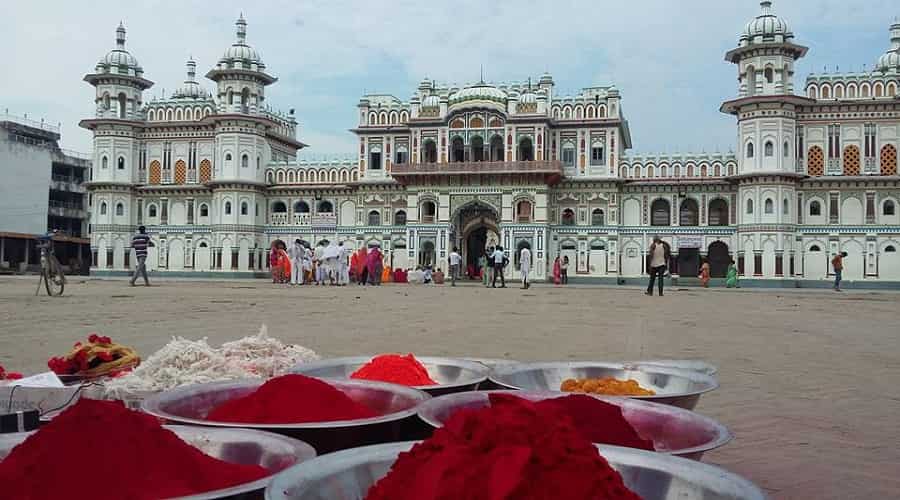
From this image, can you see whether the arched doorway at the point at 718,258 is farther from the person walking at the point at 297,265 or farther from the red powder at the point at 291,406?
the red powder at the point at 291,406

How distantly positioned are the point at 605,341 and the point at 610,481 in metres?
5.40

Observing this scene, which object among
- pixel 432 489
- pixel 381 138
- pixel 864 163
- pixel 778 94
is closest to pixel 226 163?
pixel 381 138

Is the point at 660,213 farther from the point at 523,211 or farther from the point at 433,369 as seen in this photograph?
the point at 433,369

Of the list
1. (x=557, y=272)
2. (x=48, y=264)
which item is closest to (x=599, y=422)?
(x=48, y=264)

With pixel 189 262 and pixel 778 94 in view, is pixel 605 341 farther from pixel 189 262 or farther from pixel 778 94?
pixel 189 262

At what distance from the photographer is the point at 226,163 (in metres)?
34.0

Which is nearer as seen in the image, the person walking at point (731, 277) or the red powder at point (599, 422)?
the red powder at point (599, 422)

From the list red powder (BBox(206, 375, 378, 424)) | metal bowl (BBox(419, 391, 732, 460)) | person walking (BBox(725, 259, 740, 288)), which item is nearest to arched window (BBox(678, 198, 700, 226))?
person walking (BBox(725, 259, 740, 288))

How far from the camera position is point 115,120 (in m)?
34.7

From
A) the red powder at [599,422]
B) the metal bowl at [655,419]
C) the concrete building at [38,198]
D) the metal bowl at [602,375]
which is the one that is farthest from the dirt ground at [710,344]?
the concrete building at [38,198]

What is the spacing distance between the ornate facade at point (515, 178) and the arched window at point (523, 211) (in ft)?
0.26

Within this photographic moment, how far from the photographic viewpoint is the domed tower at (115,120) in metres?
34.9

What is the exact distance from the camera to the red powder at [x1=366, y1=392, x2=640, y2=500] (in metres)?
1.20

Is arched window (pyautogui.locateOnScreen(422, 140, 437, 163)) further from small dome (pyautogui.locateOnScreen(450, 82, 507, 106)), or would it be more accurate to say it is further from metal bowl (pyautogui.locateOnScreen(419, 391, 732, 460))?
metal bowl (pyautogui.locateOnScreen(419, 391, 732, 460))
